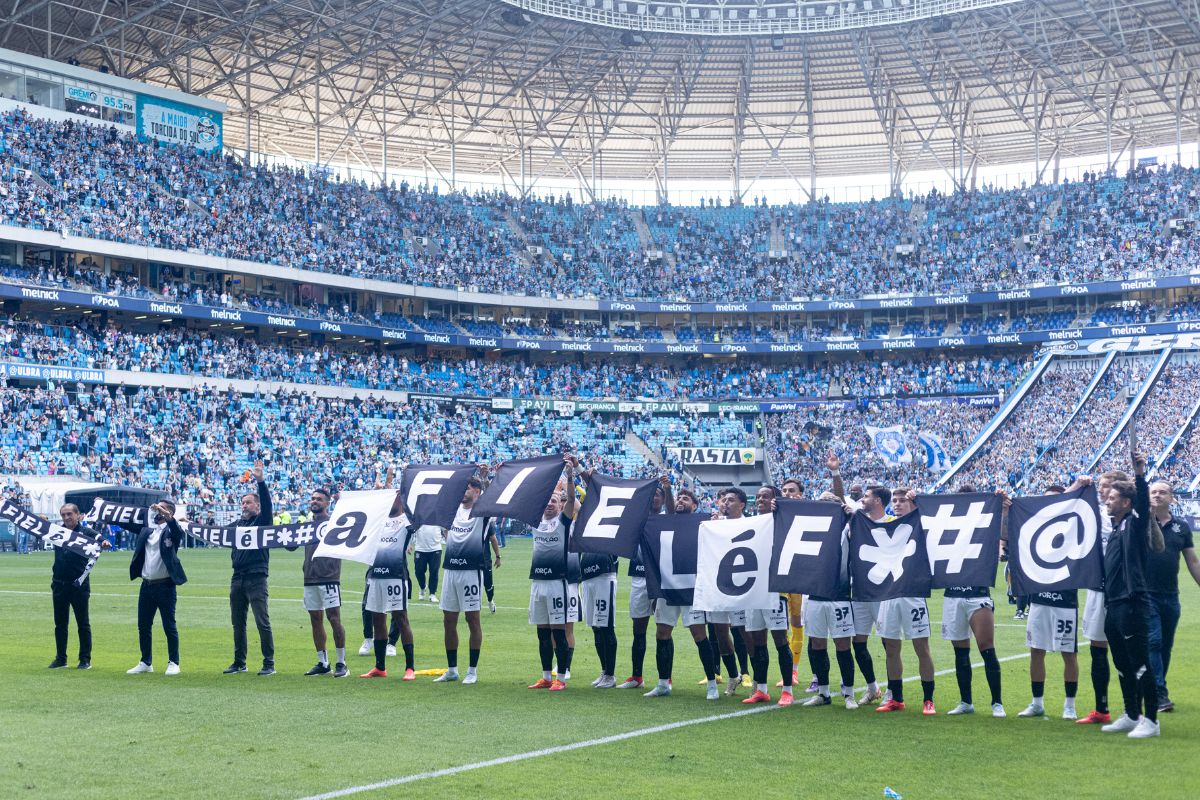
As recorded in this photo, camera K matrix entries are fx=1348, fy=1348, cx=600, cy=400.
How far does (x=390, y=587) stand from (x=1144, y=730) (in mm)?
8819

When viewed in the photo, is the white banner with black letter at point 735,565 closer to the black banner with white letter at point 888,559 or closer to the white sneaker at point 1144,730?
the black banner with white letter at point 888,559

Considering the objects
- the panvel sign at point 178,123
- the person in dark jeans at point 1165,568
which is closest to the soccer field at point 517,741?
the person in dark jeans at point 1165,568

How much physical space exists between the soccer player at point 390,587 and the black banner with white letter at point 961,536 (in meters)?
6.50

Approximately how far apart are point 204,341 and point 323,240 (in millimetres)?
10372

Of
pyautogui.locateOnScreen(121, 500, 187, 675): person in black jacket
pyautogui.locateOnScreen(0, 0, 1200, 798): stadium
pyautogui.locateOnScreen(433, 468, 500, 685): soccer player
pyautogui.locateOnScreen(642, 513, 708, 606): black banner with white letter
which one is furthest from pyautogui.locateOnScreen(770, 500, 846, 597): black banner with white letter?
pyautogui.locateOnScreen(0, 0, 1200, 798): stadium

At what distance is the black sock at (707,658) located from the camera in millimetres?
14945

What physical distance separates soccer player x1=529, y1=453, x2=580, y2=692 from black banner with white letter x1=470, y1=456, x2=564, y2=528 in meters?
0.13

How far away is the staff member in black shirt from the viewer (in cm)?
1194

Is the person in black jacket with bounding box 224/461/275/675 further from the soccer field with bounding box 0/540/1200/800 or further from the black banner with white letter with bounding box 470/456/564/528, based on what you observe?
the black banner with white letter with bounding box 470/456/564/528

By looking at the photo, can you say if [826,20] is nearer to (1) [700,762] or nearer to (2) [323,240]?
(2) [323,240]

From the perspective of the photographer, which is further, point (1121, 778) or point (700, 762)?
point (700, 762)

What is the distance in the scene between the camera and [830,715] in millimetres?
13648

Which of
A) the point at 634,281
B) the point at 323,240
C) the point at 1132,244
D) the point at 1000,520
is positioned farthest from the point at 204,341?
the point at 1000,520

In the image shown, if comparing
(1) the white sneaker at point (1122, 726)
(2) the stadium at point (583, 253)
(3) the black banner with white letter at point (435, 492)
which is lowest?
A: (1) the white sneaker at point (1122, 726)
